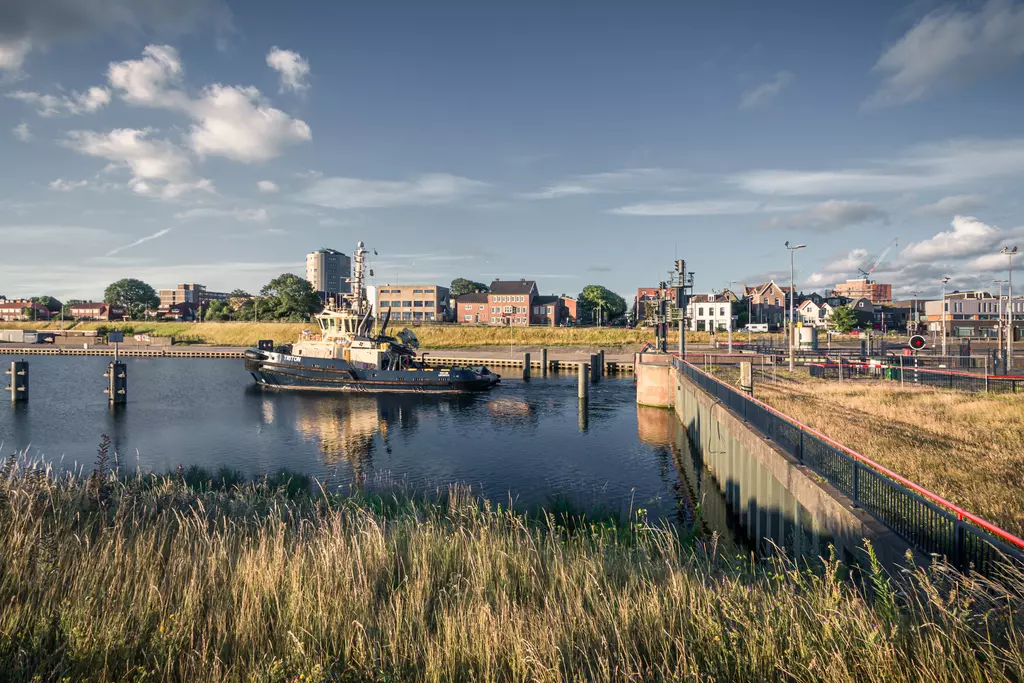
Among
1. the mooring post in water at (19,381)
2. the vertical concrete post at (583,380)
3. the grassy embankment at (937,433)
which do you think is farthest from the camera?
the vertical concrete post at (583,380)

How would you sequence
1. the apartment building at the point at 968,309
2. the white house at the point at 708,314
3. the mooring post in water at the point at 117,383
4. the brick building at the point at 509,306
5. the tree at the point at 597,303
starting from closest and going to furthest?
the mooring post in water at the point at 117,383 < the apartment building at the point at 968,309 < the white house at the point at 708,314 < the brick building at the point at 509,306 < the tree at the point at 597,303

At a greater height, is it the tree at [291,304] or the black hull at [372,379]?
the tree at [291,304]

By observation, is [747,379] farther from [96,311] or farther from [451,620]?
[96,311]

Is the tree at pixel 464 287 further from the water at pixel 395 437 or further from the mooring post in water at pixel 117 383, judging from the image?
the mooring post in water at pixel 117 383

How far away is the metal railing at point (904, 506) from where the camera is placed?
20.1ft

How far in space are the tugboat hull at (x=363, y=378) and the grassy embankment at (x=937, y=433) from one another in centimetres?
2875

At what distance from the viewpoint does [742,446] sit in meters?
16.6

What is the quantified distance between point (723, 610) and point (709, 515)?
14.9 meters

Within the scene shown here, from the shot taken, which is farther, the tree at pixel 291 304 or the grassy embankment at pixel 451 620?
the tree at pixel 291 304

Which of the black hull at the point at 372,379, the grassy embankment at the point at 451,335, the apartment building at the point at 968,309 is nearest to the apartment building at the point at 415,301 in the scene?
the grassy embankment at the point at 451,335

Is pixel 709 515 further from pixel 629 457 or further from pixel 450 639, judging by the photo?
pixel 450 639

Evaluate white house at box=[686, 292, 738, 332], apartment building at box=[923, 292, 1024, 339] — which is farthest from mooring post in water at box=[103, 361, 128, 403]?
apartment building at box=[923, 292, 1024, 339]

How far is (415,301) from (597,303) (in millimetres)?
49102

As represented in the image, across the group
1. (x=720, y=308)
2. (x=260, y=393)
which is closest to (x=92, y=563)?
(x=260, y=393)
